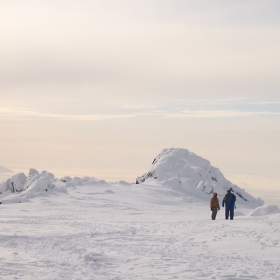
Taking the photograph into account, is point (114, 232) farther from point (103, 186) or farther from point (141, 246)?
point (103, 186)

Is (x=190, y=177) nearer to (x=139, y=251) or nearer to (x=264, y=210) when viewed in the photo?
(x=264, y=210)

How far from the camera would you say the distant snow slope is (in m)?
54.9

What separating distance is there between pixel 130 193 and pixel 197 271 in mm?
35709

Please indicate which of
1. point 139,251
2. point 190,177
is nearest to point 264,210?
point 139,251

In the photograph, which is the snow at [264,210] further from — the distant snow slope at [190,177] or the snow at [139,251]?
the distant snow slope at [190,177]

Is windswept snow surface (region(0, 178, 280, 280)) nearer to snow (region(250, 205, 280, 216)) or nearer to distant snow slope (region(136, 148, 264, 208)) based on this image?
snow (region(250, 205, 280, 216))

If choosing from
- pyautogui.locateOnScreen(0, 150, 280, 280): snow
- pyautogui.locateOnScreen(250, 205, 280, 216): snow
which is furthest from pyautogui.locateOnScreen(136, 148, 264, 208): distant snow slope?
pyautogui.locateOnScreen(0, 150, 280, 280): snow

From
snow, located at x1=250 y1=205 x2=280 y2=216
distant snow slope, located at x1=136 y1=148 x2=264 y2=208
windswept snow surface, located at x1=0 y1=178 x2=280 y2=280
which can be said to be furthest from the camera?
distant snow slope, located at x1=136 y1=148 x2=264 y2=208

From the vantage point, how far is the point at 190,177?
5878cm

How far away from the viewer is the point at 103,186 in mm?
50781

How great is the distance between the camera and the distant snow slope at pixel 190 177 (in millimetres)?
54906

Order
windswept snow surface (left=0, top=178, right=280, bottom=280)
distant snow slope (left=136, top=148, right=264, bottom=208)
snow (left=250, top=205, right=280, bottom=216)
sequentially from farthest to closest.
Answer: distant snow slope (left=136, top=148, right=264, bottom=208)
snow (left=250, top=205, right=280, bottom=216)
windswept snow surface (left=0, top=178, right=280, bottom=280)

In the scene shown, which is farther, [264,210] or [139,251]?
[264,210]

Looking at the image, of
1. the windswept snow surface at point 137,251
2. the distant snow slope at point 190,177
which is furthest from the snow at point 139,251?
the distant snow slope at point 190,177
